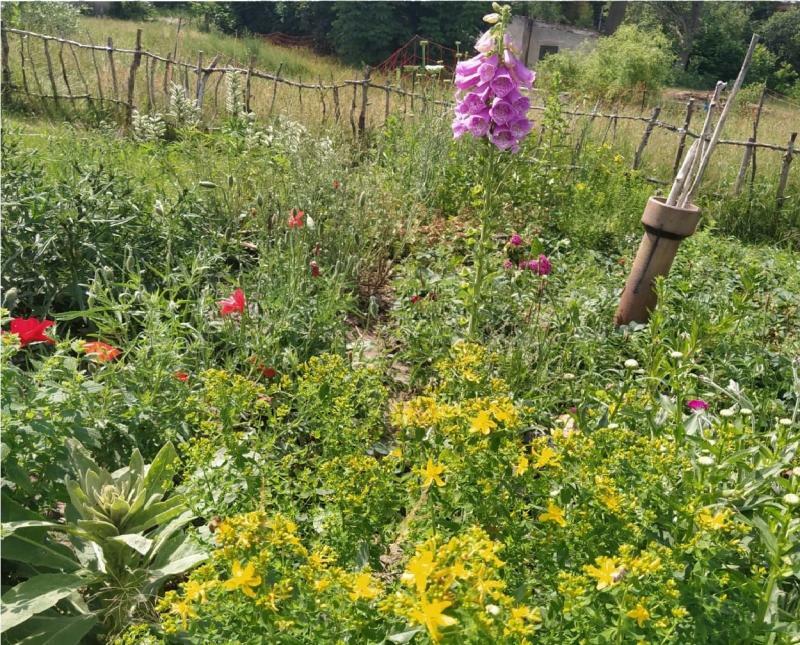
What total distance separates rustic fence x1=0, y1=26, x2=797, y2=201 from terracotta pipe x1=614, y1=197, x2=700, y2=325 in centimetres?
297

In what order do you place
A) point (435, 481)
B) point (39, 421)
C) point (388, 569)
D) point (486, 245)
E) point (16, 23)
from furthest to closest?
1. point (16, 23)
2. point (486, 245)
3. point (388, 569)
4. point (39, 421)
5. point (435, 481)

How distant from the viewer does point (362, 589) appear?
118cm

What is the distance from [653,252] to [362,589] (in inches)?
106

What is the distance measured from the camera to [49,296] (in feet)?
9.23

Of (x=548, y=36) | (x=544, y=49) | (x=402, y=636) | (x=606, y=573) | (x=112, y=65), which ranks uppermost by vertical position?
(x=548, y=36)

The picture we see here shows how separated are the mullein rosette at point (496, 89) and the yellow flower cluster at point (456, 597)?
77.8 inches

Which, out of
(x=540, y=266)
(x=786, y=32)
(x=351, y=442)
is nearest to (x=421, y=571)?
(x=351, y=442)

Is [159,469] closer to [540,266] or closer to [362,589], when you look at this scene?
Answer: [362,589]

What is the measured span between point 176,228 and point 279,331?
90 centimetres

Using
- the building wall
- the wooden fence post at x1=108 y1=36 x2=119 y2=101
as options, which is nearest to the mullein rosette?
the wooden fence post at x1=108 y1=36 x2=119 y2=101

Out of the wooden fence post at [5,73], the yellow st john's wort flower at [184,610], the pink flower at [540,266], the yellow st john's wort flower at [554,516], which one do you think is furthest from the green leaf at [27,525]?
the wooden fence post at [5,73]

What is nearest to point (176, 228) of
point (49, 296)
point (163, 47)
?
point (49, 296)

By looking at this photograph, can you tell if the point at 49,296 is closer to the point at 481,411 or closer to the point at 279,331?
the point at 279,331

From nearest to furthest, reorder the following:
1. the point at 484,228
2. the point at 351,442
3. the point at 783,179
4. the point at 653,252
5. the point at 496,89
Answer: the point at 351,442, the point at 496,89, the point at 484,228, the point at 653,252, the point at 783,179
